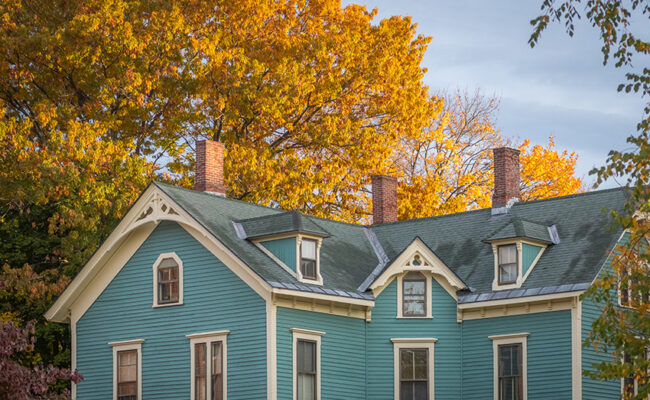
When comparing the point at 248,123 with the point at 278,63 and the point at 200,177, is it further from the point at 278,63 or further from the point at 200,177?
the point at 200,177

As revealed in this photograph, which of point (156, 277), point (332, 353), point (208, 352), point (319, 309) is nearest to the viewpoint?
point (208, 352)

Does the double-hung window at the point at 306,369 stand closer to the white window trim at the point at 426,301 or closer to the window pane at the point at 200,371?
the window pane at the point at 200,371

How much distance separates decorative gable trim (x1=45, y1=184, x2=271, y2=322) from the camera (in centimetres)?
3134

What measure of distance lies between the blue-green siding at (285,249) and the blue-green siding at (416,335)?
293cm

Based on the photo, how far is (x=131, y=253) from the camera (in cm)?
3375

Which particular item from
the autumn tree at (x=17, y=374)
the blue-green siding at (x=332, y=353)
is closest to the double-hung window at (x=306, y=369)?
the blue-green siding at (x=332, y=353)

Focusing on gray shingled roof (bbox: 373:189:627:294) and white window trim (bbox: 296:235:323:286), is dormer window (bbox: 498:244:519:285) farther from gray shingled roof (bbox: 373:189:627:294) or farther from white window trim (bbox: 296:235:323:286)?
white window trim (bbox: 296:235:323:286)

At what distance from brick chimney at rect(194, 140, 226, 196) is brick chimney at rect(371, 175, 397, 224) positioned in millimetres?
5511

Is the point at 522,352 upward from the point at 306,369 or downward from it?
upward

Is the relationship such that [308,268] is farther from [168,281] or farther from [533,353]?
[533,353]

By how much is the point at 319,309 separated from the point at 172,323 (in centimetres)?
404

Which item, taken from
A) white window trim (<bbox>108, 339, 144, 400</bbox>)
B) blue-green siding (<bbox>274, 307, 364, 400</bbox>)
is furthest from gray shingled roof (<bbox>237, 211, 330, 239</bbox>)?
white window trim (<bbox>108, 339, 144, 400</bbox>)

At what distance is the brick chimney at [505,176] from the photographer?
3619 centimetres

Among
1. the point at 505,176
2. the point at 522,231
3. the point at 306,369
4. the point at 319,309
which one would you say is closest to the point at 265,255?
the point at 319,309
